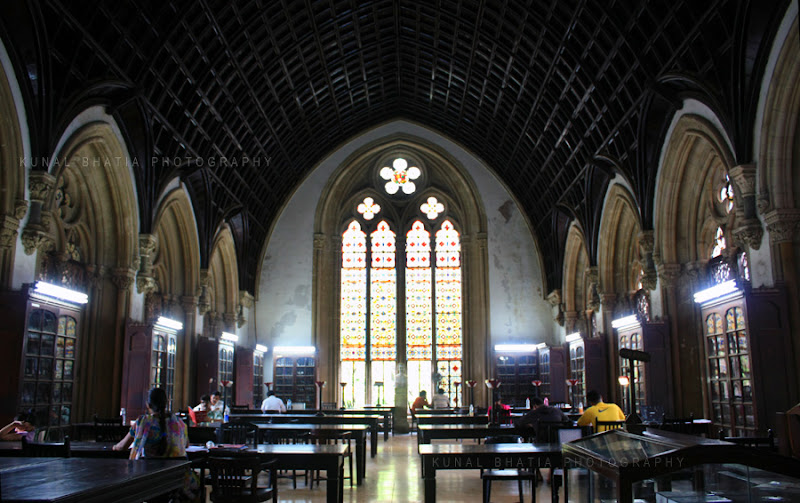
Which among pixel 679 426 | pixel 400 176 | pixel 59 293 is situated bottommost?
pixel 679 426

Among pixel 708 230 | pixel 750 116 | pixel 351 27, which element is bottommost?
pixel 708 230

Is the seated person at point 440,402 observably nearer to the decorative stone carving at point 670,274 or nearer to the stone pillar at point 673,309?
the stone pillar at point 673,309

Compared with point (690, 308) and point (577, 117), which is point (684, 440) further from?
point (577, 117)

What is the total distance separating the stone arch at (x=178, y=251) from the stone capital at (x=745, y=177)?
1298cm

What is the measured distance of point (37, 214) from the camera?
1118 cm

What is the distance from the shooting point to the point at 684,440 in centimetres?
403

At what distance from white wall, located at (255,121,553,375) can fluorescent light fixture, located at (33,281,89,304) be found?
35.2ft

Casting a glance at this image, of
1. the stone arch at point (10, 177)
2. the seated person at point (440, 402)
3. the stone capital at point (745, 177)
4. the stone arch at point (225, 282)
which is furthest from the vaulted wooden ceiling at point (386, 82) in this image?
the seated person at point (440, 402)

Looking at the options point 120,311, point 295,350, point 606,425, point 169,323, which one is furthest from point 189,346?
point 606,425

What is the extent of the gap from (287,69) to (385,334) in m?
10.5

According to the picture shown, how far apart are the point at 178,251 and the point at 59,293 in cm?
628

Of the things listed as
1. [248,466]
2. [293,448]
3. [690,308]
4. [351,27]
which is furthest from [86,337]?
[690,308]

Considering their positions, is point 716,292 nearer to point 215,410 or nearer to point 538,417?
point 538,417

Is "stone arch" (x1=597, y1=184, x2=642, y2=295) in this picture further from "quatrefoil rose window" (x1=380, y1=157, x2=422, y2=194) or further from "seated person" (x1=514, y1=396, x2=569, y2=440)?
"quatrefoil rose window" (x1=380, y1=157, x2=422, y2=194)
